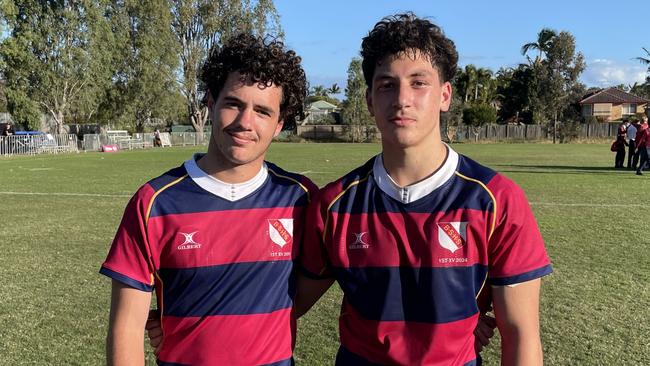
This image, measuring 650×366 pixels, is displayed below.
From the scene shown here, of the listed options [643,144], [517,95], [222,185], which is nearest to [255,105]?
[222,185]

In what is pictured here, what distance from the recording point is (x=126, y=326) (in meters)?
2.01

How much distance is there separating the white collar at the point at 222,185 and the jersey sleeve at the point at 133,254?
8.5 inches

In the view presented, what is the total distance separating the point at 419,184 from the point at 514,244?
394 millimetres

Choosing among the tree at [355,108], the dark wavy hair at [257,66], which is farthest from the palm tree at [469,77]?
the dark wavy hair at [257,66]

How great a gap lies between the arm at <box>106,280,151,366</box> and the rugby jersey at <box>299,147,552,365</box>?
0.75 m

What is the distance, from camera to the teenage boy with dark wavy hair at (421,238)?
1926 mm

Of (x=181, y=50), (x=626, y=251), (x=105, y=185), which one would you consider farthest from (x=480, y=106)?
(x=626, y=251)

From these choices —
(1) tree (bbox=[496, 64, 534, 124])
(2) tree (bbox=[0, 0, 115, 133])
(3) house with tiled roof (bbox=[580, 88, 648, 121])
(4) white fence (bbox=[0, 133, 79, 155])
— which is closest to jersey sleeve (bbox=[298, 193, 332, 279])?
(4) white fence (bbox=[0, 133, 79, 155])

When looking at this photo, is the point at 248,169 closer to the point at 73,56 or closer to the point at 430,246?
the point at 430,246

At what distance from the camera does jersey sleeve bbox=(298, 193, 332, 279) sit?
2152 mm

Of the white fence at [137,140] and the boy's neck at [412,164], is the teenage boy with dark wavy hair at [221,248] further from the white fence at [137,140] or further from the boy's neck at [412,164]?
the white fence at [137,140]

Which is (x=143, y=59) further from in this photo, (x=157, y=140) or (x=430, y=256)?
(x=430, y=256)

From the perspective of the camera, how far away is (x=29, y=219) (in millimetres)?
10039

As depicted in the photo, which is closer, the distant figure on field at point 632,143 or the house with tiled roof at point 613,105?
the distant figure on field at point 632,143
